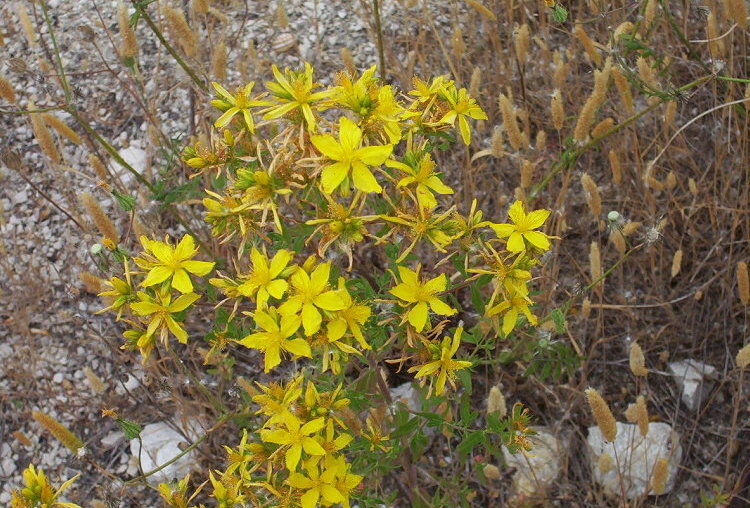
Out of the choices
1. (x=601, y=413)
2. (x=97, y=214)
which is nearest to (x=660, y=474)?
(x=601, y=413)

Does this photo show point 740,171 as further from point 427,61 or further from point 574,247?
point 427,61

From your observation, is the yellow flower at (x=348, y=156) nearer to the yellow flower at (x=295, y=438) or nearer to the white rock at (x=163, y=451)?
the yellow flower at (x=295, y=438)

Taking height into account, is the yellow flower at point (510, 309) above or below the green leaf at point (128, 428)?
above

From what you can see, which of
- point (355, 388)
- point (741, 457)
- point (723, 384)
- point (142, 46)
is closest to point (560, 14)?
point (355, 388)

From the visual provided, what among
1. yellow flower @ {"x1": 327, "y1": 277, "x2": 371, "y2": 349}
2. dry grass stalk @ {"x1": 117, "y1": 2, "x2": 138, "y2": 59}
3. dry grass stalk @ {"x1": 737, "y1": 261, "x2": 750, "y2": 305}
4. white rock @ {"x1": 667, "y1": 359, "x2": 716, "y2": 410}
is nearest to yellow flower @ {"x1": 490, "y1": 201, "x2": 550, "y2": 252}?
yellow flower @ {"x1": 327, "y1": 277, "x2": 371, "y2": 349}

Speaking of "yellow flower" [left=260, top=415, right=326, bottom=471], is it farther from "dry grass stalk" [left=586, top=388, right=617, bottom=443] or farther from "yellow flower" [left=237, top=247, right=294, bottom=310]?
"dry grass stalk" [left=586, top=388, right=617, bottom=443]

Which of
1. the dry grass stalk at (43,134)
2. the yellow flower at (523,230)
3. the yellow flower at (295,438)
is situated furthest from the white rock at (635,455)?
the dry grass stalk at (43,134)
